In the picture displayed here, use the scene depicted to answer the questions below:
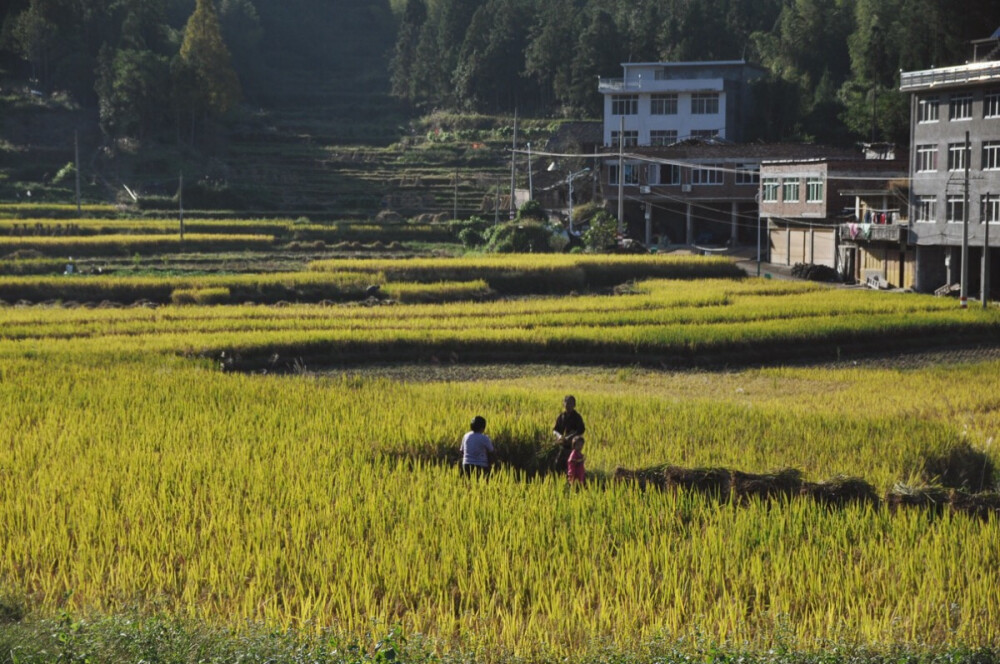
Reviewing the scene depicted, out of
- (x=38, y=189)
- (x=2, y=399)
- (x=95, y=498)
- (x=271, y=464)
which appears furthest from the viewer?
(x=38, y=189)

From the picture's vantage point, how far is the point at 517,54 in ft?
232

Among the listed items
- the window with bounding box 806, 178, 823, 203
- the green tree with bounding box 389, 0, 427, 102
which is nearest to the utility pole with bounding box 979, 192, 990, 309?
the window with bounding box 806, 178, 823, 203

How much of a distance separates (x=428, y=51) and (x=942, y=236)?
45461mm

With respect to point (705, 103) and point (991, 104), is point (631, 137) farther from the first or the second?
point (991, 104)

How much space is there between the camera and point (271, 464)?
1223 cm

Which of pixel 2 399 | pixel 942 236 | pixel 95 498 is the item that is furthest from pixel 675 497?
pixel 942 236

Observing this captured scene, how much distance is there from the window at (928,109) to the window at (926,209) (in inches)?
87.1

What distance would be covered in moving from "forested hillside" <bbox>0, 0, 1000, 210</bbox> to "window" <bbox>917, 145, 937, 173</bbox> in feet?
37.7

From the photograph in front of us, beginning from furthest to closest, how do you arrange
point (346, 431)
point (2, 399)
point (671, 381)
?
point (671, 381) → point (2, 399) → point (346, 431)

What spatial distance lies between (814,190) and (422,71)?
36.7m

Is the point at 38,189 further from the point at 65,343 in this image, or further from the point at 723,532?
the point at 723,532

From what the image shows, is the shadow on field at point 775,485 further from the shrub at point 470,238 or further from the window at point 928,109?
the shrub at point 470,238

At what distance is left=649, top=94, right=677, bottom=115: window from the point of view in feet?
185

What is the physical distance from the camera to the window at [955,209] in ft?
112
